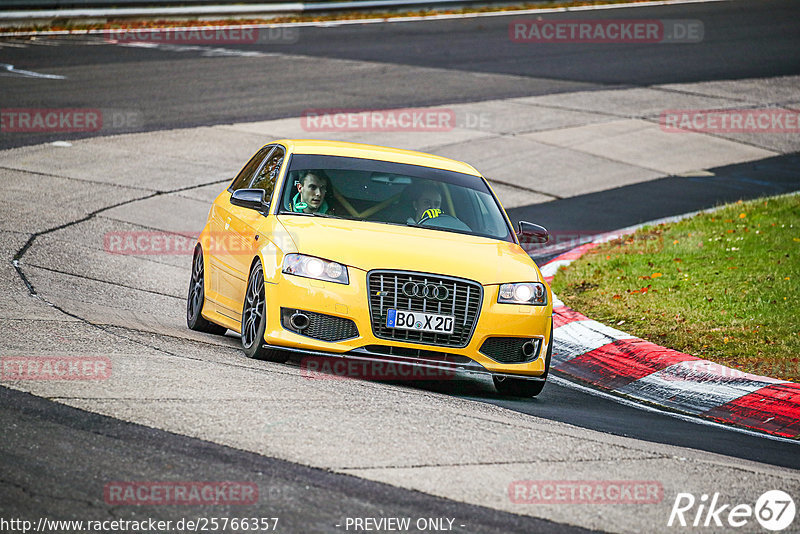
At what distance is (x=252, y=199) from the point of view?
882 cm

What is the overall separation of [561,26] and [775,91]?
29.6ft

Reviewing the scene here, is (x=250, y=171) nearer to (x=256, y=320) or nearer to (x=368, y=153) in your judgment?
(x=368, y=153)

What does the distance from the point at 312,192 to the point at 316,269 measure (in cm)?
124

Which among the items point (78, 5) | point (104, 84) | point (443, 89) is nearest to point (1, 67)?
point (104, 84)

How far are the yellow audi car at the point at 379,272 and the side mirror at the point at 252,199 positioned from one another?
0.01 meters

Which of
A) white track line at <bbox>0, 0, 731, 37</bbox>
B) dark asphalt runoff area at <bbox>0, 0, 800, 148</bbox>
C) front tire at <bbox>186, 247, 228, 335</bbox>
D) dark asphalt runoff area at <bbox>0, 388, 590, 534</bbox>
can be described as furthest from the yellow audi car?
white track line at <bbox>0, 0, 731, 37</bbox>

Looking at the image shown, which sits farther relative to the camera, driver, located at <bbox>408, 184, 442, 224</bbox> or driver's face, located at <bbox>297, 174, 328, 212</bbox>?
driver, located at <bbox>408, 184, 442, 224</bbox>

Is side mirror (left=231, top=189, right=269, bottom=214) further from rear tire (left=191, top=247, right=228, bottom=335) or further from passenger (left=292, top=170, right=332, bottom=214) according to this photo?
rear tire (left=191, top=247, right=228, bottom=335)

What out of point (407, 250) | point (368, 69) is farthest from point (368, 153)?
point (368, 69)

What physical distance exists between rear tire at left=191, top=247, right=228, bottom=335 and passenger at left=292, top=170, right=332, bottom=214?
4.30 feet

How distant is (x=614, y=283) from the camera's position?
12.3m

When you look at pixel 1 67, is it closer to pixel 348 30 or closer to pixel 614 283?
pixel 348 30

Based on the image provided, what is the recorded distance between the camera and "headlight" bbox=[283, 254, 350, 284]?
7.83 m

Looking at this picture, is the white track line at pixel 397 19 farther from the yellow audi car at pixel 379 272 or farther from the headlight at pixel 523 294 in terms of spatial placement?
the headlight at pixel 523 294
